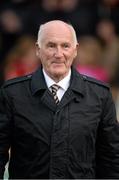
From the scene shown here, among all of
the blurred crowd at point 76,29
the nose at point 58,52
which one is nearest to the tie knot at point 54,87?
the nose at point 58,52

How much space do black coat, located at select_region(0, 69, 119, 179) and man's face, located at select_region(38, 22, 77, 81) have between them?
0.41 ft

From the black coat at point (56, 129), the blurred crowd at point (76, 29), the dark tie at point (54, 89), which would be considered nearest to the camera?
the black coat at point (56, 129)

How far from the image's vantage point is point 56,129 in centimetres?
457

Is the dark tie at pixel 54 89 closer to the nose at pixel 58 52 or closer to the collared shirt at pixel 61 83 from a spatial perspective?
the collared shirt at pixel 61 83

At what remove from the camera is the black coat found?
4570 mm

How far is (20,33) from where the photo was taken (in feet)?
31.6

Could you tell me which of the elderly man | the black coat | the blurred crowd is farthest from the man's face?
the blurred crowd

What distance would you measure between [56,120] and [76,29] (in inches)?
195

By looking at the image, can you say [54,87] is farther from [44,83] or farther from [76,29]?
[76,29]

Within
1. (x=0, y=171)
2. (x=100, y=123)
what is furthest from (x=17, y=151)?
(x=100, y=123)

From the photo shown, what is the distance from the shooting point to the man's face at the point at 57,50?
4.64 metres

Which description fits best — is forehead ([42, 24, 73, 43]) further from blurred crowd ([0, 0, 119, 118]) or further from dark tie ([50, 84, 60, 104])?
blurred crowd ([0, 0, 119, 118])

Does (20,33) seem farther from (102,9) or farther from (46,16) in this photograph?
(102,9)

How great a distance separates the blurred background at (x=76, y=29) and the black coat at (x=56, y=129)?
4133 mm
